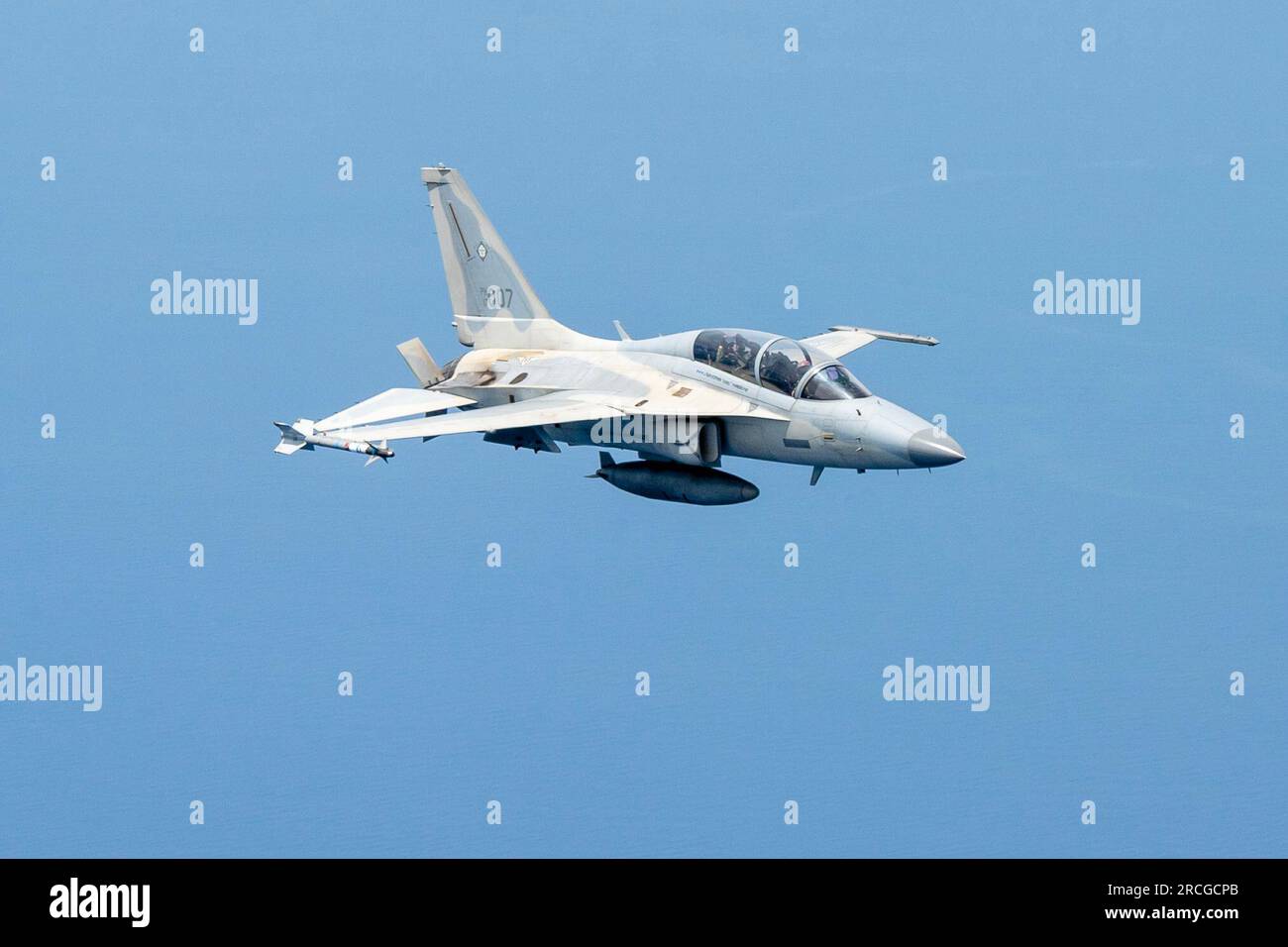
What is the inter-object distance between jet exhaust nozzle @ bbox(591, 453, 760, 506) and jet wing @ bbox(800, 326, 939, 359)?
11.3 ft

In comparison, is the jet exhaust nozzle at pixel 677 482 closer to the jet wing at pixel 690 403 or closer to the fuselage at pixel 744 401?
the fuselage at pixel 744 401

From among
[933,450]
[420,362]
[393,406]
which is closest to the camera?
[933,450]

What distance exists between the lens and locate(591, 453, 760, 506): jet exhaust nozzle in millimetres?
25984

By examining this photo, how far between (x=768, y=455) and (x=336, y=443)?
485 centimetres

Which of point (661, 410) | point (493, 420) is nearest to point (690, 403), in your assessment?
point (661, 410)

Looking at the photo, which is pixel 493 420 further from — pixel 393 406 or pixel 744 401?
pixel 744 401

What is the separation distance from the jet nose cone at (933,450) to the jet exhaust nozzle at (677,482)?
2061 mm

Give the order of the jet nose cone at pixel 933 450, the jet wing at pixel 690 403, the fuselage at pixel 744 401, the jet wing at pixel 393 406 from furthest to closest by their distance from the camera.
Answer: the jet wing at pixel 393 406 < the jet wing at pixel 690 403 < the fuselage at pixel 744 401 < the jet nose cone at pixel 933 450

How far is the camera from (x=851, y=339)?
29.5m

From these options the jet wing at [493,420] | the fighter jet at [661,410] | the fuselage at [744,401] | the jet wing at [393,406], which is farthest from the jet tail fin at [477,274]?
the jet wing at [493,420]

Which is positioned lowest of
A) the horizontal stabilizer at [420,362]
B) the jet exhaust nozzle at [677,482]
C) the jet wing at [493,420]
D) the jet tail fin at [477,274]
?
the jet exhaust nozzle at [677,482]

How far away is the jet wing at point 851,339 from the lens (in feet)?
95.7

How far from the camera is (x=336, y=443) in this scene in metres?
25.1

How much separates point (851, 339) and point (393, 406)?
6.08m
